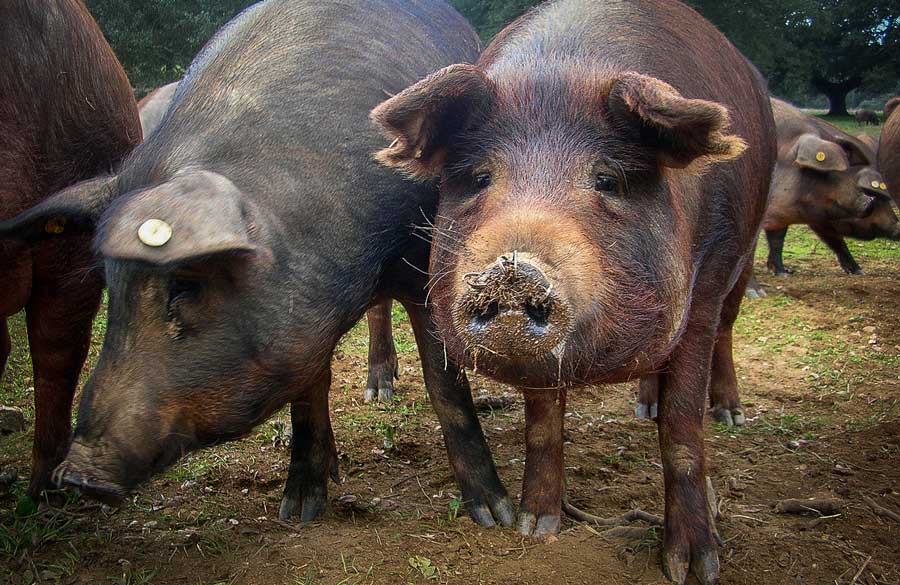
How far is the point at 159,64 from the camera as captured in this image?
1351 centimetres

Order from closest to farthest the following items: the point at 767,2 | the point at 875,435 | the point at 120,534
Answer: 1. the point at 120,534
2. the point at 875,435
3. the point at 767,2

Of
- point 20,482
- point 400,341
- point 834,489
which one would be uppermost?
point 834,489

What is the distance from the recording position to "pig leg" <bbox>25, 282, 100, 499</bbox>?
→ 3.88 metres

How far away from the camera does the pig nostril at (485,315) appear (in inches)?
86.0

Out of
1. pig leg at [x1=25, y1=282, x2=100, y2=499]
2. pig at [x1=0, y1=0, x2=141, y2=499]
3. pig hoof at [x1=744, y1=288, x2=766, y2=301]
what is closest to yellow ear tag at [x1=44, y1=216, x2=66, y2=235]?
pig at [x1=0, y1=0, x2=141, y2=499]

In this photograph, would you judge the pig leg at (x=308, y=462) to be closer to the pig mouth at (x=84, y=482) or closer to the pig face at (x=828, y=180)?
the pig mouth at (x=84, y=482)

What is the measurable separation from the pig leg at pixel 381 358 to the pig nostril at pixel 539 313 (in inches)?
147

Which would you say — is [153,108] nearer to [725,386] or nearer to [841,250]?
[725,386]

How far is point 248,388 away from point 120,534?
1268 millimetres

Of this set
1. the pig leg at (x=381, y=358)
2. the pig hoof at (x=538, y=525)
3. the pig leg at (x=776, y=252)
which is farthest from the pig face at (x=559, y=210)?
the pig leg at (x=776, y=252)

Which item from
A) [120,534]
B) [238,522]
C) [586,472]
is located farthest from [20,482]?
[586,472]

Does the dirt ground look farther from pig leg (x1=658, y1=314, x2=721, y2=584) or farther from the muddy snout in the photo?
the muddy snout

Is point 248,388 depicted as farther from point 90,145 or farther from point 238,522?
point 90,145

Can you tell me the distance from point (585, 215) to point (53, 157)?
7.91 ft
